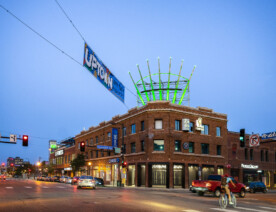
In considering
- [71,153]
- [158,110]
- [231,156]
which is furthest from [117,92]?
[71,153]

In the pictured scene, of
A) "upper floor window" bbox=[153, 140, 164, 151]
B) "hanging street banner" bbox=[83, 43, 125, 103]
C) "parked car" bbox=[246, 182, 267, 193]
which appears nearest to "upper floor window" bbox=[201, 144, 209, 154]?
"upper floor window" bbox=[153, 140, 164, 151]

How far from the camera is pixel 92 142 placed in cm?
6888

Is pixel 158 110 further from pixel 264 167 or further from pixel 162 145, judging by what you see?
pixel 264 167

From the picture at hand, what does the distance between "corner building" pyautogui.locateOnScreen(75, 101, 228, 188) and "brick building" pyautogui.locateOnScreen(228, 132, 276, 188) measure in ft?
11.2

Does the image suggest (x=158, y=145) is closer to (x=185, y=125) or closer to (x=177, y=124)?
(x=177, y=124)

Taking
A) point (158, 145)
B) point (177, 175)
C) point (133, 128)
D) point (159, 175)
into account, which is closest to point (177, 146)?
point (158, 145)

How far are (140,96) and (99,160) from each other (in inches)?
727

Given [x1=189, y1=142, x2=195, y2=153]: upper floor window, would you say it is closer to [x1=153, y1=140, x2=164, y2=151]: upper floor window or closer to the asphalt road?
[x1=153, y1=140, x2=164, y2=151]: upper floor window

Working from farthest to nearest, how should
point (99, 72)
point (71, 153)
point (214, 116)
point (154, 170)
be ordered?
point (71, 153), point (214, 116), point (154, 170), point (99, 72)

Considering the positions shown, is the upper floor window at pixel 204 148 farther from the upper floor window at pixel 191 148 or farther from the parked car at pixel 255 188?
the parked car at pixel 255 188

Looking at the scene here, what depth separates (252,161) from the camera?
57.4 m

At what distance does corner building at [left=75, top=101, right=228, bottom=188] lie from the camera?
45.7 meters

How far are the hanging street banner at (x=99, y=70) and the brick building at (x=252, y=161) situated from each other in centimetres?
4048

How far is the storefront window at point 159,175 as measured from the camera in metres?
45.4
